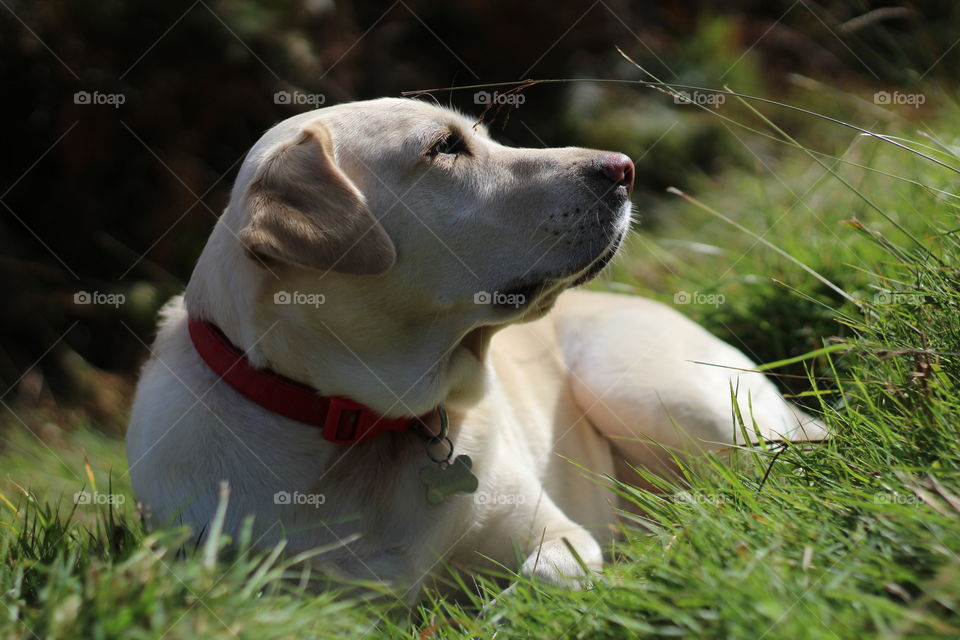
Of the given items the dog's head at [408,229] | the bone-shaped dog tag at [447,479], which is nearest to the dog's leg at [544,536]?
the bone-shaped dog tag at [447,479]

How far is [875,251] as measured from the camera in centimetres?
348

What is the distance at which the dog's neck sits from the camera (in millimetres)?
2395

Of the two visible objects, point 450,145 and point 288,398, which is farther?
point 450,145

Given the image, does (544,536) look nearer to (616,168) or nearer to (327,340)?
(327,340)

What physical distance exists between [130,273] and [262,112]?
1.33m

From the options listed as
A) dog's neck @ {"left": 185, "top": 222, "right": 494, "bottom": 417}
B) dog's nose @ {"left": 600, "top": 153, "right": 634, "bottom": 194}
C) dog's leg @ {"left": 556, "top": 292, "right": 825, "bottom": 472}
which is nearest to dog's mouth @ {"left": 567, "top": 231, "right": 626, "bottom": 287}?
dog's nose @ {"left": 600, "top": 153, "right": 634, "bottom": 194}

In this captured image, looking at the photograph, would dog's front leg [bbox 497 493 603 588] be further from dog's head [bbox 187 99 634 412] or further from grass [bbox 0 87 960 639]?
dog's head [bbox 187 99 634 412]

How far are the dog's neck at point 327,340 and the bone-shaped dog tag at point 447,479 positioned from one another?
0.18 meters

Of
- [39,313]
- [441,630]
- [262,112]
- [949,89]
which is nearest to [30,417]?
[39,313]

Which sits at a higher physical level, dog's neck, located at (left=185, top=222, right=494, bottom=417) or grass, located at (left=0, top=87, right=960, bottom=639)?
dog's neck, located at (left=185, top=222, right=494, bottom=417)

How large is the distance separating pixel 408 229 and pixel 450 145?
1.15 ft

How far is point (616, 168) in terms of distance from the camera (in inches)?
103

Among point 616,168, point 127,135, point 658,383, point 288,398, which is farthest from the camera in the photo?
point 127,135

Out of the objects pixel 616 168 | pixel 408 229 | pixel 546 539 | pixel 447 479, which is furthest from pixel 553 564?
pixel 616 168
